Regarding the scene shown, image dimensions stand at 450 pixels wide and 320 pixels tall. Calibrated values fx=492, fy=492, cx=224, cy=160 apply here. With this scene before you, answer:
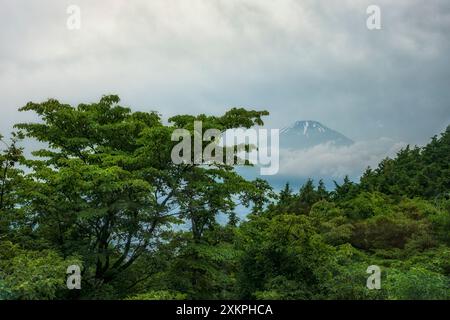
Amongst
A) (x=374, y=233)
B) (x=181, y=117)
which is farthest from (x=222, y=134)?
(x=374, y=233)

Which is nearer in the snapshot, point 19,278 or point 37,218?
point 19,278

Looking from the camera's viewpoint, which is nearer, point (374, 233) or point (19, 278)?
point (19, 278)

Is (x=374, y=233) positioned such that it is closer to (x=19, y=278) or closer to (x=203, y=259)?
(x=203, y=259)

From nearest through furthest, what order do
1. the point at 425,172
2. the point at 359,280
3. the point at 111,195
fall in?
the point at 359,280, the point at 111,195, the point at 425,172

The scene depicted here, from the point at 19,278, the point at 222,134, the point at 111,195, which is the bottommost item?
the point at 19,278

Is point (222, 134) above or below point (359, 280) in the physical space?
above

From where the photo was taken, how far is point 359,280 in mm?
12008
